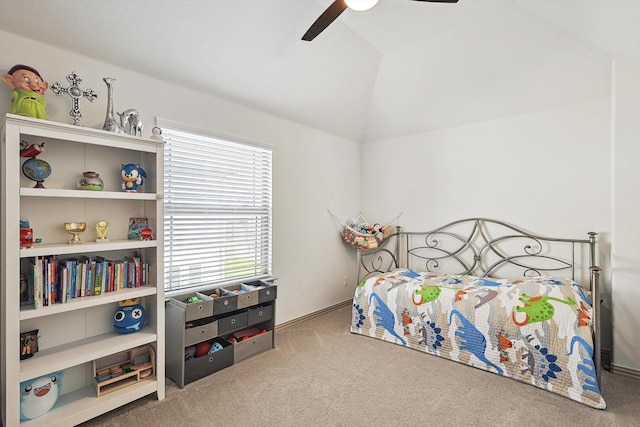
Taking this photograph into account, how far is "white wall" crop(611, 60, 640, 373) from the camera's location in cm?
238

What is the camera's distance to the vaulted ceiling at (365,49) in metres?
2.07

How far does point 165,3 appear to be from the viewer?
2047 mm

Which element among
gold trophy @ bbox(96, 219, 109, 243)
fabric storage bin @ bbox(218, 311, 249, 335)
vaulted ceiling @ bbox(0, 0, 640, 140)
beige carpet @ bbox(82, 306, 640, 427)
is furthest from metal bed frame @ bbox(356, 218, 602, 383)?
gold trophy @ bbox(96, 219, 109, 243)

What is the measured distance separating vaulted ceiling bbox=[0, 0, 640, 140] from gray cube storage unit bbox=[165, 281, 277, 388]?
5.74 feet

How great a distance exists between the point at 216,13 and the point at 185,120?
85 cm

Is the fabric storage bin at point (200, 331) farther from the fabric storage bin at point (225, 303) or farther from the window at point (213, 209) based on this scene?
the window at point (213, 209)

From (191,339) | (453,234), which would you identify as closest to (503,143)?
(453,234)

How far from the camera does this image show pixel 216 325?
2541 mm

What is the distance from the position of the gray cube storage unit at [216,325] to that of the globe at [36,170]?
115 cm

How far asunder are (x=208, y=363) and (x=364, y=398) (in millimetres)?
1175

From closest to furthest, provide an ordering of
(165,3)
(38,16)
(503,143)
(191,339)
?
(38,16)
(165,3)
(191,339)
(503,143)

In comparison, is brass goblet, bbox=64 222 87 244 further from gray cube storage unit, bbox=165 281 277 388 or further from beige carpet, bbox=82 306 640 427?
beige carpet, bbox=82 306 640 427

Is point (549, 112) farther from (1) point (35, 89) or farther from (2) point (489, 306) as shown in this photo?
(1) point (35, 89)

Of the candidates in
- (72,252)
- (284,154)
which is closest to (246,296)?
(72,252)
